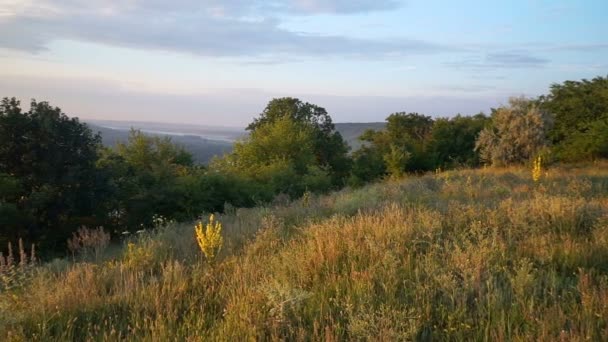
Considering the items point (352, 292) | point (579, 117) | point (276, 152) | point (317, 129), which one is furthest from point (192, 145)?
point (352, 292)

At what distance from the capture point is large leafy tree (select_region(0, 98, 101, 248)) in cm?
1488

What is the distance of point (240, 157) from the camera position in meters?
31.8

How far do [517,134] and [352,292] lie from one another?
24.6 meters

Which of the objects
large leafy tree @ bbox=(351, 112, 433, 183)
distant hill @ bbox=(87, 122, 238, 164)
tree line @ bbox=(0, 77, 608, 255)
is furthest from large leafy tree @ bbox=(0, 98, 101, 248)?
large leafy tree @ bbox=(351, 112, 433, 183)

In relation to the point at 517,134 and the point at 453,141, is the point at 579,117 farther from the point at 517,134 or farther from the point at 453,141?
the point at 453,141

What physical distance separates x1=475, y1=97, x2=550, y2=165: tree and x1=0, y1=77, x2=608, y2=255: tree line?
0.06m

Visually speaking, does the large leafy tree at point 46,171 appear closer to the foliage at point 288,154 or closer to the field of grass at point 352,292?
the foliage at point 288,154

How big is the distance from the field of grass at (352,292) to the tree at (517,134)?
68.3 feet

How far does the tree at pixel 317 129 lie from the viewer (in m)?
38.1

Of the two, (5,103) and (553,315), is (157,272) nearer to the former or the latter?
(553,315)

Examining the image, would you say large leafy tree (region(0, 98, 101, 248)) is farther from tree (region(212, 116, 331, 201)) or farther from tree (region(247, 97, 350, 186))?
tree (region(247, 97, 350, 186))

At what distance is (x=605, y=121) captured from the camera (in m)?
27.2

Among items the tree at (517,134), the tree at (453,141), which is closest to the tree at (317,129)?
the tree at (453,141)

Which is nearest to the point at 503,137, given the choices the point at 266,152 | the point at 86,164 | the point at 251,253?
the point at 266,152
